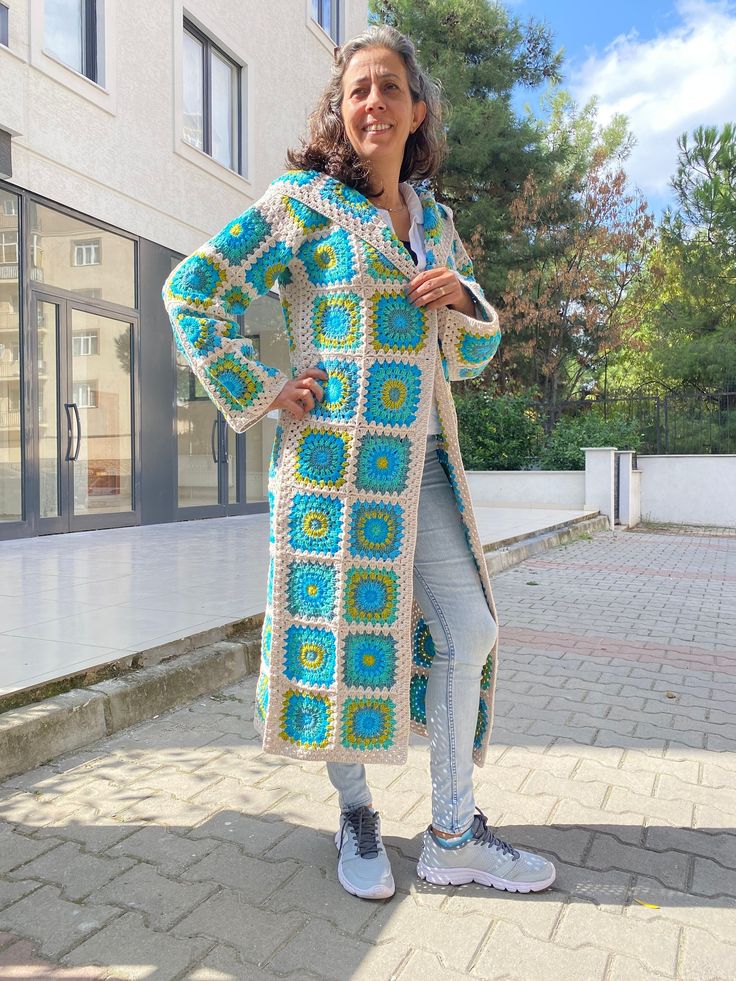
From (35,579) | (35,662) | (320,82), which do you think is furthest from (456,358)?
(320,82)

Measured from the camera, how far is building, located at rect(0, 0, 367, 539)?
26.3 ft

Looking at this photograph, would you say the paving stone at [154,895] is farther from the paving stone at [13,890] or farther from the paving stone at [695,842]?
the paving stone at [695,842]

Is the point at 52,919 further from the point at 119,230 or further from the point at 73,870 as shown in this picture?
the point at 119,230

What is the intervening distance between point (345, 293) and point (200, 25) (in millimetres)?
10666

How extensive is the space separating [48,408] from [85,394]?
0.59 metres

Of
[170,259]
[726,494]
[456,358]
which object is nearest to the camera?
[456,358]

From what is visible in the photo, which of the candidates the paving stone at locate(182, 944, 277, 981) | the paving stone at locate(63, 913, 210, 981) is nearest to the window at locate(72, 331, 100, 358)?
the paving stone at locate(63, 913, 210, 981)

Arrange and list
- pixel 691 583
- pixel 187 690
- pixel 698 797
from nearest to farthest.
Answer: pixel 698 797 → pixel 187 690 → pixel 691 583

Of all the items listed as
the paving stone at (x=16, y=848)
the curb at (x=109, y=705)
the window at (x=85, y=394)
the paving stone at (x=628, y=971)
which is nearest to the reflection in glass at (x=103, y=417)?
the window at (x=85, y=394)

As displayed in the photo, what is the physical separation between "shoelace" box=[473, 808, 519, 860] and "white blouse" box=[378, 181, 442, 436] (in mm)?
1041

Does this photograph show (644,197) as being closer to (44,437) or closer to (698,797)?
(44,437)

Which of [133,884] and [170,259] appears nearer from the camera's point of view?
[133,884]

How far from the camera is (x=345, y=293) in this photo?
6.22ft

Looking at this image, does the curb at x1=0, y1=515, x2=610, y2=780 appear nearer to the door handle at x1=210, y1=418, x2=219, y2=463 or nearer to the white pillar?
the door handle at x1=210, y1=418, x2=219, y2=463
